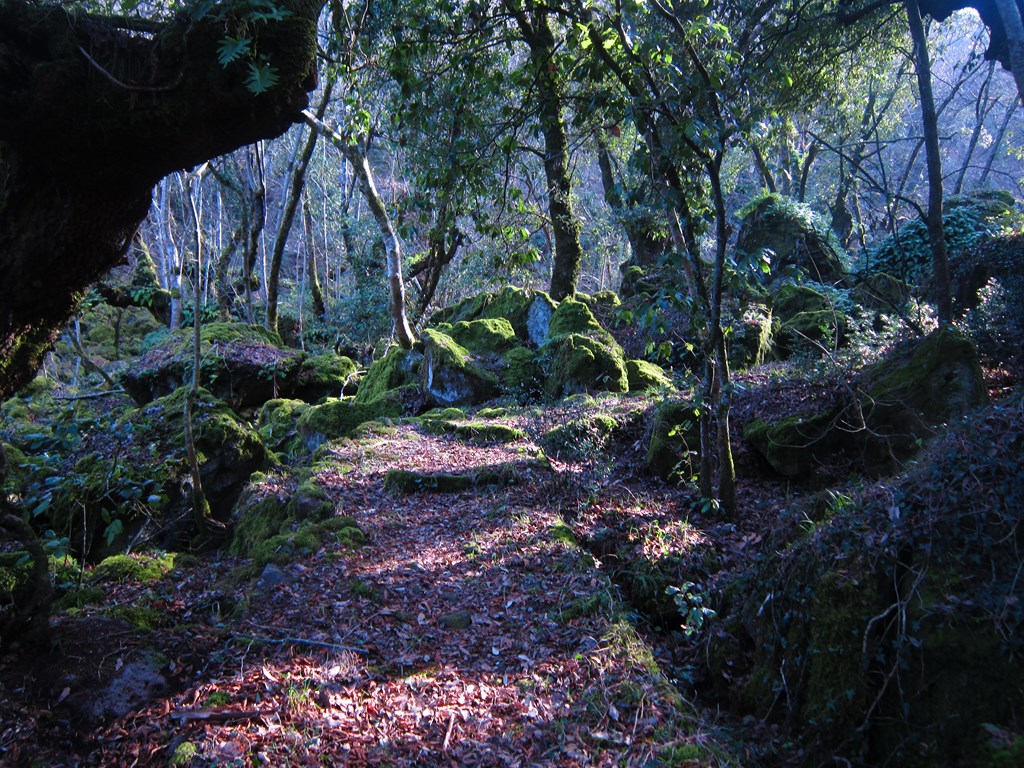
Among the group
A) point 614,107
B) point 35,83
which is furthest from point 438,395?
point 35,83

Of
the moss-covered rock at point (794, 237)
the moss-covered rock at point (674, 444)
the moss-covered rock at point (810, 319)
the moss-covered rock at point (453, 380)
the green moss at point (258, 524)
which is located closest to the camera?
the green moss at point (258, 524)

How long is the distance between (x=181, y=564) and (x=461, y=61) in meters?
5.10

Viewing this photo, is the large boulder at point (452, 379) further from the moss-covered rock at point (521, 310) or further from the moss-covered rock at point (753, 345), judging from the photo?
the moss-covered rock at point (753, 345)

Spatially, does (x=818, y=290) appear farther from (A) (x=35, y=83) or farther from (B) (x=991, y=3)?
(A) (x=35, y=83)

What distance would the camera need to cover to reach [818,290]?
1227 cm

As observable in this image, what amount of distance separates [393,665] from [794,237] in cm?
1468

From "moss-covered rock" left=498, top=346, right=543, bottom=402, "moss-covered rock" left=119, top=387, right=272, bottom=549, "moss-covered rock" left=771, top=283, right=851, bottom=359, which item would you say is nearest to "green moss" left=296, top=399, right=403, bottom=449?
"moss-covered rock" left=498, top=346, right=543, bottom=402

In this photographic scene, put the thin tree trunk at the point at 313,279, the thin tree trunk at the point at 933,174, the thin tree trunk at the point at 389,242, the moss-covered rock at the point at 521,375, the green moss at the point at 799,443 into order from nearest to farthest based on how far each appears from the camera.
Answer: the green moss at the point at 799,443 → the thin tree trunk at the point at 933,174 → the moss-covered rock at the point at 521,375 → the thin tree trunk at the point at 389,242 → the thin tree trunk at the point at 313,279

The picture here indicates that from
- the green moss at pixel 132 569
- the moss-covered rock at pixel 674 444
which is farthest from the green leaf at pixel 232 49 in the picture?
the moss-covered rock at pixel 674 444

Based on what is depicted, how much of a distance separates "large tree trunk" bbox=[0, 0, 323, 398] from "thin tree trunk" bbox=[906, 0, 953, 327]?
767cm

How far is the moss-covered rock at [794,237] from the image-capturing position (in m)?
14.8

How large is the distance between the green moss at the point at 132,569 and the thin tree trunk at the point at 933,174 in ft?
29.0

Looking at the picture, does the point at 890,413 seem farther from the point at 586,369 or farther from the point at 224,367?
the point at 224,367

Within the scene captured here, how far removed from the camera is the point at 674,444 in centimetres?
704
